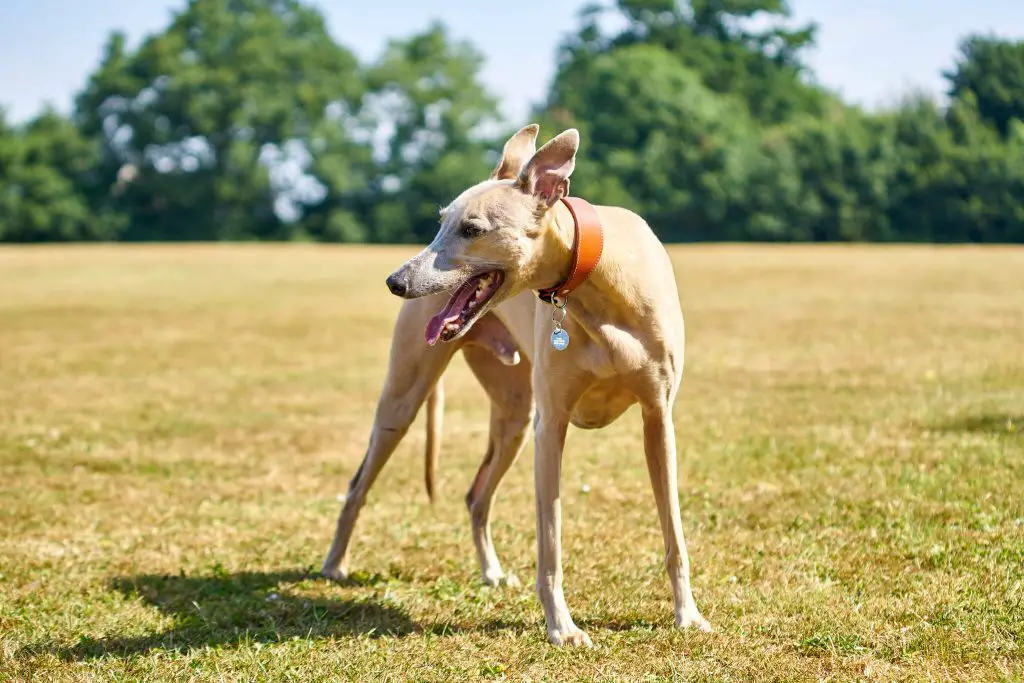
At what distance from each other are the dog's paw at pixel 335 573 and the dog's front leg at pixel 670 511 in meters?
1.92

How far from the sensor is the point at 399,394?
6.06m

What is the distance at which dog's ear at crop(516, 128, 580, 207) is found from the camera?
4379 millimetres

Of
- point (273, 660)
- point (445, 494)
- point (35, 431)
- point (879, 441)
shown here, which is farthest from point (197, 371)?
point (273, 660)

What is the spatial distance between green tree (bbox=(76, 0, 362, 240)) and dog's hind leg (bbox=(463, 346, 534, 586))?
5366cm

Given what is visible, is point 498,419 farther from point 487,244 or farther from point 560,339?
point 487,244

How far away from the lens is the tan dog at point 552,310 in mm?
4438

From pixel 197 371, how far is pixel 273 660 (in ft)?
35.2

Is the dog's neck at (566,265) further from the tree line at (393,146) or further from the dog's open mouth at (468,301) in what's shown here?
the tree line at (393,146)

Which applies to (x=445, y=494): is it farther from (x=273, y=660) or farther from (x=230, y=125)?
(x=230, y=125)

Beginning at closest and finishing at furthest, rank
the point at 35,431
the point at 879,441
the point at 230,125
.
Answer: the point at 879,441 < the point at 35,431 < the point at 230,125

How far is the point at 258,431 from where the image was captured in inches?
422

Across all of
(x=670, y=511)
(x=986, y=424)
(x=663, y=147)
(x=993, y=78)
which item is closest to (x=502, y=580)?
(x=670, y=511)

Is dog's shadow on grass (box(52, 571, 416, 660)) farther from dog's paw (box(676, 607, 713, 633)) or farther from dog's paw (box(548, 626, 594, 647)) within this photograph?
dog's paw (box(676, 607, 713, 633))

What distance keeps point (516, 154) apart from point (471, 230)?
0.61 m
